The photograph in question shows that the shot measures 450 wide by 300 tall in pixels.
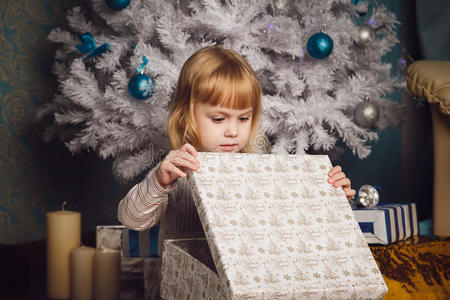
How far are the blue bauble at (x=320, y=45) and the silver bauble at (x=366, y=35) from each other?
19cm

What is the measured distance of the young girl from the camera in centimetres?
114

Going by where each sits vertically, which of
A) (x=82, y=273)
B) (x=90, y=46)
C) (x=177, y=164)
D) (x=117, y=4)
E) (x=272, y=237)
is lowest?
(x=82, y=273)

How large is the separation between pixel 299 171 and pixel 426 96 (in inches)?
33.6

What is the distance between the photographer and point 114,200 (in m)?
2.30

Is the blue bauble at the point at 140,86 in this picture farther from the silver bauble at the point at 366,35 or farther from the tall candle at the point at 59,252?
the silver bauble at the point at 366,35

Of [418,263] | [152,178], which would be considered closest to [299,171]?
[152,178]

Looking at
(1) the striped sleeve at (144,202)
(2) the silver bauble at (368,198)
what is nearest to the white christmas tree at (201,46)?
(2) the silver bauble at (368,198)

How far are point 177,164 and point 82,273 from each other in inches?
31.2

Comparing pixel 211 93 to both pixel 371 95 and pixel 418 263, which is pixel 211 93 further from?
pixel 371 95

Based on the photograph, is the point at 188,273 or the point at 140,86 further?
the point at 140,86

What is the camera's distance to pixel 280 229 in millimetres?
832

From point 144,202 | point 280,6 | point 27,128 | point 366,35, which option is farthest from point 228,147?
point 27,128

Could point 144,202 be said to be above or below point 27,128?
below

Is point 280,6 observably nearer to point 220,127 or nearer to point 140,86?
point 140,86
